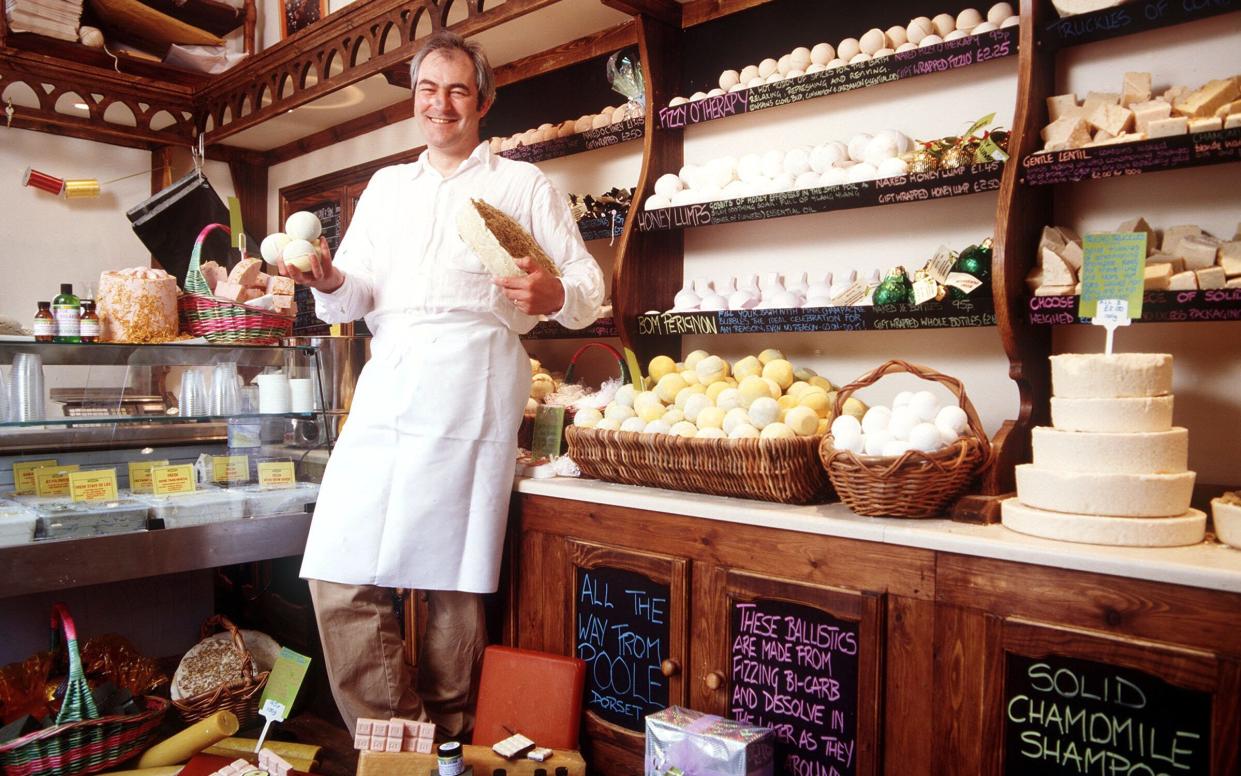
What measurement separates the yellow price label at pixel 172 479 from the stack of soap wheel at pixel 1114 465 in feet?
7.31

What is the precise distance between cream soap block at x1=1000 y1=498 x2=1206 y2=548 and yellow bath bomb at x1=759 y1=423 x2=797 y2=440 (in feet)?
1.92

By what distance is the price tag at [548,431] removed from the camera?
2.90 metres

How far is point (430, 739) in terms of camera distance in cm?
233

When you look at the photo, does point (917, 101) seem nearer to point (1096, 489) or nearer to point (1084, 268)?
point (1084, 268)

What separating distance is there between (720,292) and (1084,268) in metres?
1.10

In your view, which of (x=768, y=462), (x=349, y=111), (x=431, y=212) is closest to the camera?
(x=768, y=462)

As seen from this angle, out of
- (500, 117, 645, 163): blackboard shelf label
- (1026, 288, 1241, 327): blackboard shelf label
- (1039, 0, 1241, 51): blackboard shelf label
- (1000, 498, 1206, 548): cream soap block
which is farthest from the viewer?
(500, 117, 645, 163): blackboard shelf label

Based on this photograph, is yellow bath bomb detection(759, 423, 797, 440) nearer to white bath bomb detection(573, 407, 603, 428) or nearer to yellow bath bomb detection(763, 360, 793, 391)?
yellow bath bomb detection(763, 360, 793, 391)

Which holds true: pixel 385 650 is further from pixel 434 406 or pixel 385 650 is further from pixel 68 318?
pixel 68 318

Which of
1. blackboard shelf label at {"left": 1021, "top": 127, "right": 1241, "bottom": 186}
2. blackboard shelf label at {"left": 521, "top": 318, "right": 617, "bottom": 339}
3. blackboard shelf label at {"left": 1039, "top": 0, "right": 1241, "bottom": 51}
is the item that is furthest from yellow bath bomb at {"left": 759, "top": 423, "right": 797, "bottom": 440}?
blackboard shelf label at {"left": 1039, "top": 0, "right": 1241, "bottom": 51}

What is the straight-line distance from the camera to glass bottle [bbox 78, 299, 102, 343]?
251cm

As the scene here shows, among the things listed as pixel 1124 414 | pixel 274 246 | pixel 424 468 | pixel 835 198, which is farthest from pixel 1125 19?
pixel 274 246

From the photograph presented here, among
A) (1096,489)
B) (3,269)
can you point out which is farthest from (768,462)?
(3,269)

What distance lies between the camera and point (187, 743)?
8.18ft
